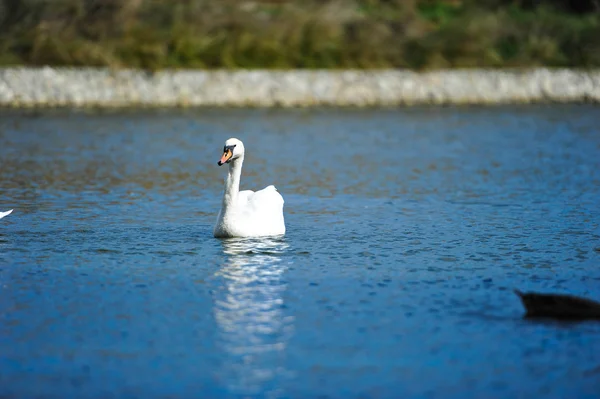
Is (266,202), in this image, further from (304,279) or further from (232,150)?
(304,279)

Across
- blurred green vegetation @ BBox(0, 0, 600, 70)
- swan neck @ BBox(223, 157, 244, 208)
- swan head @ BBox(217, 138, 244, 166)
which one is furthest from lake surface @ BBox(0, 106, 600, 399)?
blurred green vegetation @ BBox(0, 0, 600, 70)

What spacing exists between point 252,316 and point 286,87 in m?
32.5

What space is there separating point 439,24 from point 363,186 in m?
29.4

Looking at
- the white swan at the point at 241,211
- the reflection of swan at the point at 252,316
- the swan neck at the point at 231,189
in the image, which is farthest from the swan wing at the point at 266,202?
the reflection of swan at the point at 252,316

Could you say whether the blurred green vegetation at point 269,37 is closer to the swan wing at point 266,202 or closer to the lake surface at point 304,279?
the lake surface at point 304,279

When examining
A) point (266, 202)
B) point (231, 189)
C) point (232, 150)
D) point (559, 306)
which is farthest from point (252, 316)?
point (232, 150)

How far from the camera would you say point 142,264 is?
503 inches

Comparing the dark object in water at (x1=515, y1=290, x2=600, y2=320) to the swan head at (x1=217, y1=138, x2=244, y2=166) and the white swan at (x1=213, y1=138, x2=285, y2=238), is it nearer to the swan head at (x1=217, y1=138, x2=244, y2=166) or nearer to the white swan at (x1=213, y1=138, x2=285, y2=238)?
the white swan at (x1=213, y1=138, x2=285, y2=238)

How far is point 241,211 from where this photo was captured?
14.3 m

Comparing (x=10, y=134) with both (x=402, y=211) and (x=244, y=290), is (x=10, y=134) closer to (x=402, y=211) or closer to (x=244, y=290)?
(x=402, y=211)

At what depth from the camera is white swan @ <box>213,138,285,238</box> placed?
14.1 metres

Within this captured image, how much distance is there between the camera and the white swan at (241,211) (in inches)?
556

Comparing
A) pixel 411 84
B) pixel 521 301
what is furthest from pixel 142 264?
pixel 411 84

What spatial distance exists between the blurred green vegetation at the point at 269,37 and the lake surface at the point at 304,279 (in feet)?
54.4
